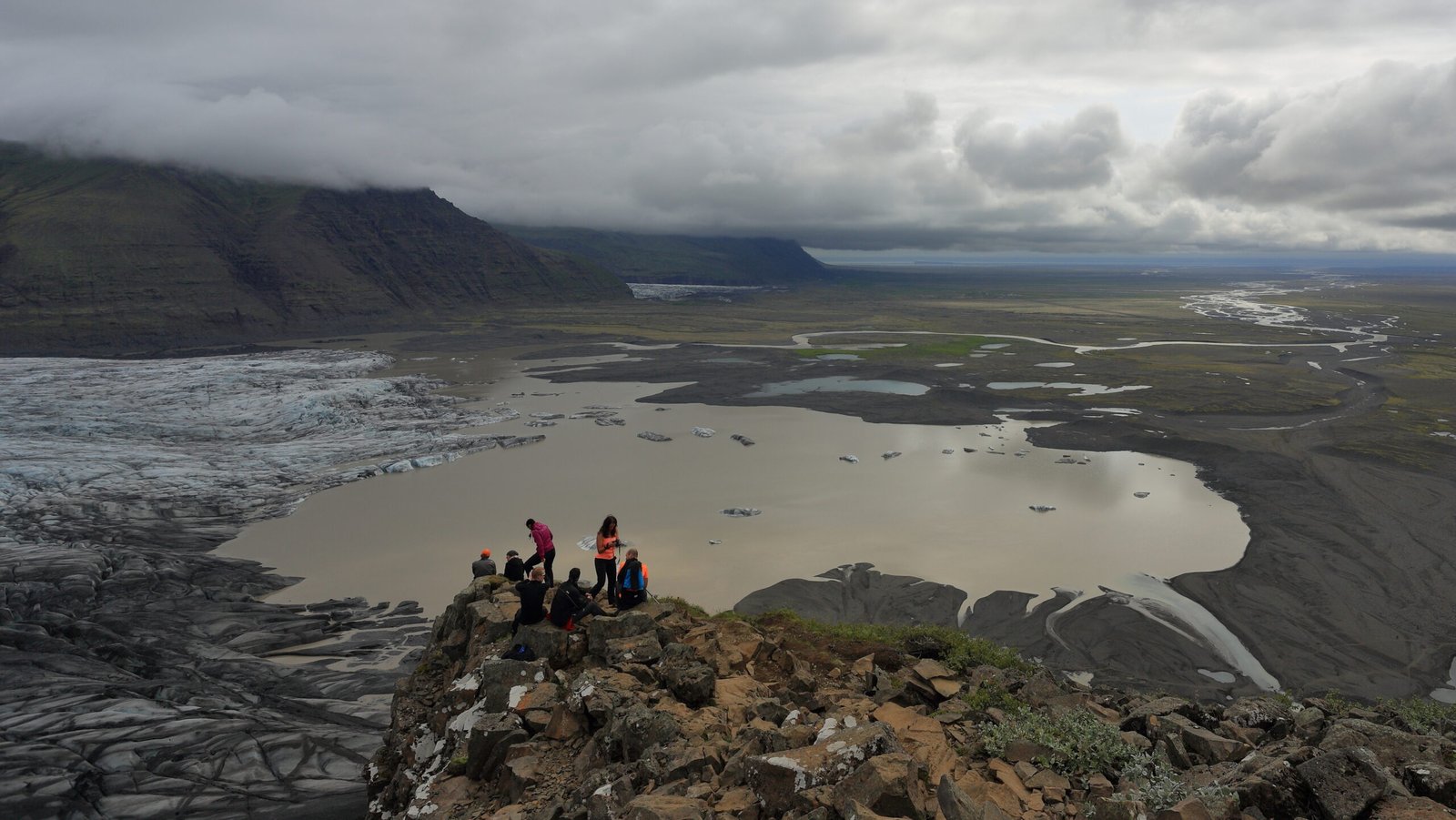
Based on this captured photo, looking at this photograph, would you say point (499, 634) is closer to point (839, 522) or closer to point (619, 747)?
point (619, 747)

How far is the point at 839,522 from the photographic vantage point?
35.6 m

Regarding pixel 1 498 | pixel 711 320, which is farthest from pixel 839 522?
pixel 711 320

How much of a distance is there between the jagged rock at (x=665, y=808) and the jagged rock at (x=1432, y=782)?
8.05 metres

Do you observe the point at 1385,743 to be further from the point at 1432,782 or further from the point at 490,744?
the point at 490,744

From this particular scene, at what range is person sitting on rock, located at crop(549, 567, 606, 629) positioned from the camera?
1322cm

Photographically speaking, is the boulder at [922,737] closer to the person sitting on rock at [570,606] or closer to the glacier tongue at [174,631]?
the person sitting on rock at [570,606]

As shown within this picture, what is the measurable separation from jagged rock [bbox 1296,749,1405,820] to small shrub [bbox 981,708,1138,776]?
78.2 inches

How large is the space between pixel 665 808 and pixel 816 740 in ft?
7.28

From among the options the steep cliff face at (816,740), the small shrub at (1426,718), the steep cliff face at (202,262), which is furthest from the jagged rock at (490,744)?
the steep cliff face at (202,262)

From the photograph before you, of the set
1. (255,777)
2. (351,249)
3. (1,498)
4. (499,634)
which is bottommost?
(255,777)

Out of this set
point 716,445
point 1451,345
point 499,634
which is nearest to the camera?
point 499,634

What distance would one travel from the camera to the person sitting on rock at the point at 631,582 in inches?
541

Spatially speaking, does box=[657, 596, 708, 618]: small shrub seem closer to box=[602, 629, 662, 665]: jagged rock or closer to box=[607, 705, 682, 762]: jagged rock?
box=[602, 629, 662, 665]: jagged rock

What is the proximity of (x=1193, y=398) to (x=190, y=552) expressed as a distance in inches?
2868
